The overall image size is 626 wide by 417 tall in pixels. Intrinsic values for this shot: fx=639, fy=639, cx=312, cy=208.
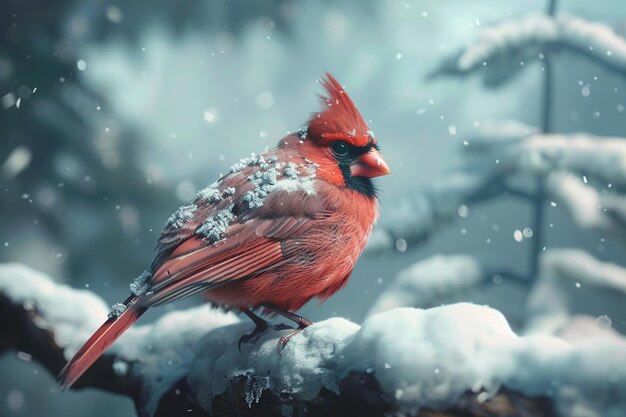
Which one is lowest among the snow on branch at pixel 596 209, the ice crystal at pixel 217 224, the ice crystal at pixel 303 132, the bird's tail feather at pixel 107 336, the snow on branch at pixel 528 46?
the bird's tail feather at pixel 107 336

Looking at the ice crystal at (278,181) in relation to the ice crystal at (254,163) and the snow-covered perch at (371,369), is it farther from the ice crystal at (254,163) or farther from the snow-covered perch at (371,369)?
the snow-covered perch at (371,369)

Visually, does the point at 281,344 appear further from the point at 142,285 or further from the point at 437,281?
the point at 437,281

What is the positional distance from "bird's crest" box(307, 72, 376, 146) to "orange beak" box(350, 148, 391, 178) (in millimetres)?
36

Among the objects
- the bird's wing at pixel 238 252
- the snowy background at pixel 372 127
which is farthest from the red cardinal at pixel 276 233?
the snowy background at pixel 372 127

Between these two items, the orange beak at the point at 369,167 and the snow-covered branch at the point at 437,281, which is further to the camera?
the snow-covered branch at the point at 437,281

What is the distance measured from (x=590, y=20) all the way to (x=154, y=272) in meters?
1.14

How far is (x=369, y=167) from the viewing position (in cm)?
141

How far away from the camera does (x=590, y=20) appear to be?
4.83 ft

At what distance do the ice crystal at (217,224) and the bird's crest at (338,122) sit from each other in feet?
0.85

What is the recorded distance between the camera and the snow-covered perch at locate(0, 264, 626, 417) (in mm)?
1018

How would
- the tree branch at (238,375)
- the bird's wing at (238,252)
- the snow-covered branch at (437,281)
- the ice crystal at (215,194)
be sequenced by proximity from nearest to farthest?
the tree branch at (238,375)
the bird's wing at (238,252)
the ice crystal at (215,194)
the snow-covered branch at (437,281)

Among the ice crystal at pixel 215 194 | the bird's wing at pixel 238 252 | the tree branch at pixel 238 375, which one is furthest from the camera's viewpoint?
the ice crystal at pixel 215 194

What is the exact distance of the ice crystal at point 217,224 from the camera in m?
1.33

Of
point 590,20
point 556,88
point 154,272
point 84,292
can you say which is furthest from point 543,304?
point 84,292
